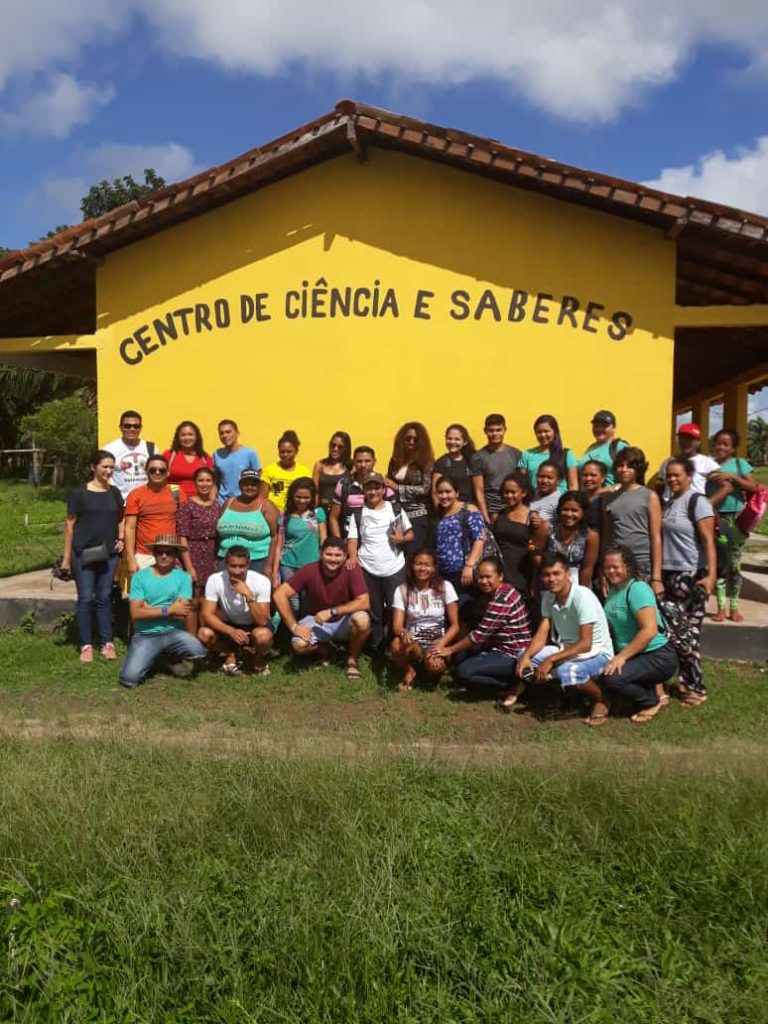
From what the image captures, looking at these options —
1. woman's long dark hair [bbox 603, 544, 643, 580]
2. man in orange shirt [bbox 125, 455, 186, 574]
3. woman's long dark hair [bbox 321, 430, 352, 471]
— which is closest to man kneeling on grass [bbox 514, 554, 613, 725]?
woman's long dark hair [bbox 603, 544, 643, 580]

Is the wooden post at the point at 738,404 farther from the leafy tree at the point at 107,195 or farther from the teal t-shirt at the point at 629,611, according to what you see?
the leafy tree at the point at 107,195

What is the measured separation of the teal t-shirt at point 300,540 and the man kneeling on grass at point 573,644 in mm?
2107

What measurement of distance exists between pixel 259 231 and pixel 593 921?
281 inches

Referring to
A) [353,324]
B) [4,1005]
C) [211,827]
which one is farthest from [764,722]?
[353,324]

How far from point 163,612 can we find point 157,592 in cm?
17

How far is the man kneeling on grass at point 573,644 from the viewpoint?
17.9 feet

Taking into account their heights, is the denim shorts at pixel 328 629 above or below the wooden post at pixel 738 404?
below

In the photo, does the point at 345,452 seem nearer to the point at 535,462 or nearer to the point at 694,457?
the point at 535,462

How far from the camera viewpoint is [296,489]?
22.4ft

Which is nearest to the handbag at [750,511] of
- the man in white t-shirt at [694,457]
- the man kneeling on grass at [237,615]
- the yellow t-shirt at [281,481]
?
the man in white t-shirt at [694,457]

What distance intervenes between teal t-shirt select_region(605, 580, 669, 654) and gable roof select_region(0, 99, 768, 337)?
3409 millimetres

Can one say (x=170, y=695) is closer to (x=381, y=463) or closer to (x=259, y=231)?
(x=381, y=463)

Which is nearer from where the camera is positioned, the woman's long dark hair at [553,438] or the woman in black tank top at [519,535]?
the woman in black tank top at [519,535]

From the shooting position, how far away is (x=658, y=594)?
5.90 meters
